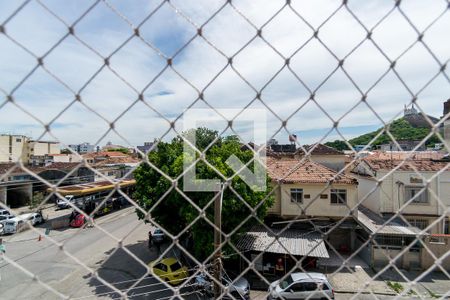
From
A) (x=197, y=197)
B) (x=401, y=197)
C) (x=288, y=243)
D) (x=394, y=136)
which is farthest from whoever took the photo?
(x=401, y=197)

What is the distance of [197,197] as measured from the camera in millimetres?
5965

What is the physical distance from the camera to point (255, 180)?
6535 mm

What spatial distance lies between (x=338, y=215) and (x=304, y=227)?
41.7 inches

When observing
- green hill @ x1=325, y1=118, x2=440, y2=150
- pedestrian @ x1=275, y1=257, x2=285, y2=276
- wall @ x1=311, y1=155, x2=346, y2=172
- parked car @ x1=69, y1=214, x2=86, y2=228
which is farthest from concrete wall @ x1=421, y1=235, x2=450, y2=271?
parked car @ x1=69, y1=214, x2=86, y2=228

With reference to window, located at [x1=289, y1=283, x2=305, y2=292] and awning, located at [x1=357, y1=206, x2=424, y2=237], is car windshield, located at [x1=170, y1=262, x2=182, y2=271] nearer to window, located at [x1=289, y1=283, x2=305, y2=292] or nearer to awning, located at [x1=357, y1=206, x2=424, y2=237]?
window, located at [x1=289, y1=283, x2=305, y2=292]

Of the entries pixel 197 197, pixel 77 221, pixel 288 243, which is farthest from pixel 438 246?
pixel 77 221

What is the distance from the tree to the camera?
18.9 feet

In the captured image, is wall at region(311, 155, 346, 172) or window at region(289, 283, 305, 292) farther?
wall at region(311, 155, 346, 172)

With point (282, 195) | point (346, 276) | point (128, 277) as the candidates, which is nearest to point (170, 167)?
point (128, 277)

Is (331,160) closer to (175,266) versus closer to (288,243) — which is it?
(288,243)

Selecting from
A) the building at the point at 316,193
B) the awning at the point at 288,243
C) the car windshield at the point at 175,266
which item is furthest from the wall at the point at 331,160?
the car windshield at the point at 175,266

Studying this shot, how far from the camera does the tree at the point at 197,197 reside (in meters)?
5.75

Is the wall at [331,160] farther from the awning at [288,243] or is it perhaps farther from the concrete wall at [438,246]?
the concrete wall at [438,246]

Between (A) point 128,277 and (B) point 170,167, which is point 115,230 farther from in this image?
(B) point 170,167
